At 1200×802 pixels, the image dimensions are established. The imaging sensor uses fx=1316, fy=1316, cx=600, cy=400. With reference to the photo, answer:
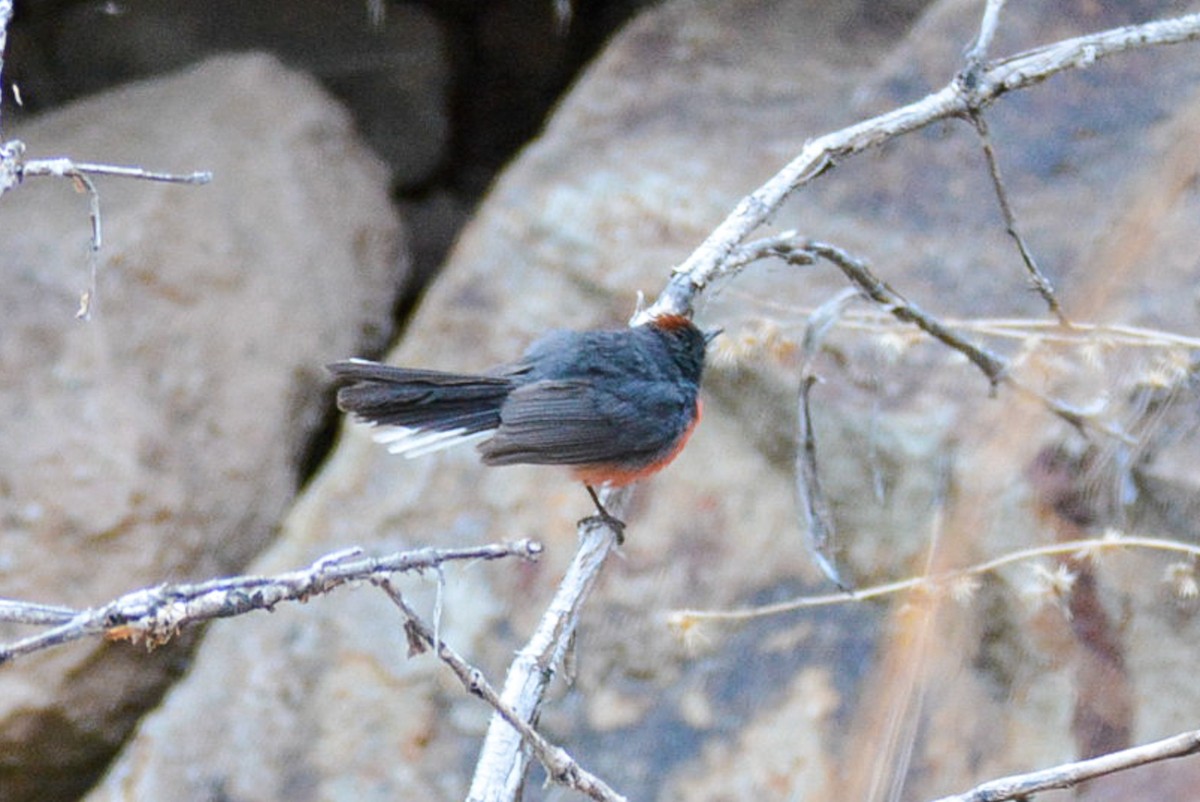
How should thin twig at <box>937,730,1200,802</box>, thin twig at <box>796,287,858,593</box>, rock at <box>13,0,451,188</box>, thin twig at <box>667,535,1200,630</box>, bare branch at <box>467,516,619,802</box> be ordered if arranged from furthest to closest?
rock at <box>13,0,451,188</box> < thin twig at <box>796,287,858,593</box> < thin twig at <box>667,535,1200,630</box> < bare branch at <box>467,516,619,802</box> < thin twig at <box>937,730,1200,802</box>

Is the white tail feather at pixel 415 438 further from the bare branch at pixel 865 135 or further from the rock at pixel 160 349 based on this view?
the rock at pixel 160 349

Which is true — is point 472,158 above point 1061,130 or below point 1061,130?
below

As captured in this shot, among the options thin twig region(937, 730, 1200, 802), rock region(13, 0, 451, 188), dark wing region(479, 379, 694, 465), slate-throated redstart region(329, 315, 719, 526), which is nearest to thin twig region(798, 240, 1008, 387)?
slate-throated redstart region(329, 315, 719, 526)

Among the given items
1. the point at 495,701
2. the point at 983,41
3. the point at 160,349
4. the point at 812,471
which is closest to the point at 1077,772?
the point at 495,701

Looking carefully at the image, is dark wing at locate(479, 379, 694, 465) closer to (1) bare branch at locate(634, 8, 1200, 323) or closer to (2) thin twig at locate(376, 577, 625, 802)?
(1) bare branch at locate(634, 8, 1200, 323)

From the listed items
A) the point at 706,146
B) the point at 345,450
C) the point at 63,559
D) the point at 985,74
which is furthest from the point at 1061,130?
the point at 63,559

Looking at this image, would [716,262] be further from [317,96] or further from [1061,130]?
[317,96]
